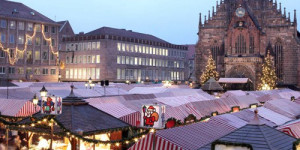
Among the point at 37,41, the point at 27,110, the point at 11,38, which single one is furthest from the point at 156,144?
the point at 37,41

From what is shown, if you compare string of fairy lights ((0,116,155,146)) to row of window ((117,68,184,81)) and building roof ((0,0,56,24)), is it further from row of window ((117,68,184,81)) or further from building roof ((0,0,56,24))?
row of window ((117,68,184,81))

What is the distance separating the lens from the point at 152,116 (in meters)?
11.1

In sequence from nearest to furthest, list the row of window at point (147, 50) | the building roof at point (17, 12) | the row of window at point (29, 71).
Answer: the building roof at point (17, 12) < the row of window at point (29, 71) < the row of window at point (147, 50)

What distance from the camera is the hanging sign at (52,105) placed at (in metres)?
14.4

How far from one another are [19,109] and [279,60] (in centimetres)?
5454

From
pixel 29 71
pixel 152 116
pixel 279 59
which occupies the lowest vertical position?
pixel 152 116

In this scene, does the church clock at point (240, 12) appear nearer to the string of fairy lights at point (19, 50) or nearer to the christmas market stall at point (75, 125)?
the string of fairy lights at point (19, 50)

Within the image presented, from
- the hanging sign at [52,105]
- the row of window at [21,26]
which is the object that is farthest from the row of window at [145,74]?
the hanging sign at [52,105]

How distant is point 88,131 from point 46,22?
2488 inches

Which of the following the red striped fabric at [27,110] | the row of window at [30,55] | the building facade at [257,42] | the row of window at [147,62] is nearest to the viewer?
the red striped fabric at [27,110]

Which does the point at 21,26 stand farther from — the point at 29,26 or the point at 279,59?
the point at 279,59

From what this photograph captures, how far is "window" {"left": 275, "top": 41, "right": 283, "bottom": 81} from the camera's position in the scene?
65.8m

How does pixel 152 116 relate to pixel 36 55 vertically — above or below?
below

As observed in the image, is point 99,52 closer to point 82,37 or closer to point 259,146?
point 82,37
